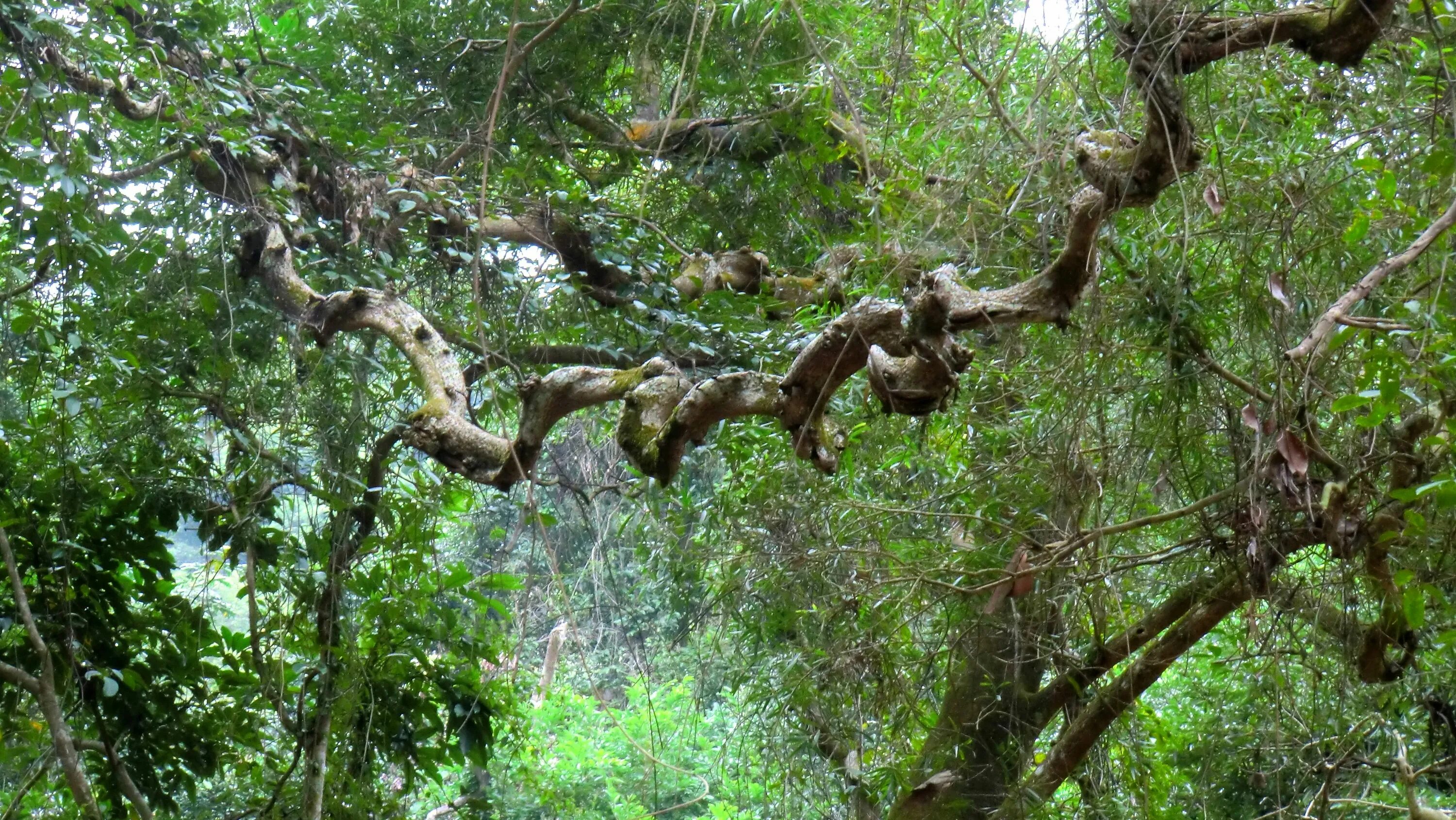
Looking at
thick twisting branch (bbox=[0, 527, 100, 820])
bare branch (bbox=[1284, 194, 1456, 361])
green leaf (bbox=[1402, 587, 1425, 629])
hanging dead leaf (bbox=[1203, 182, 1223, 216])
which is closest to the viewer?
bare branch (bbox=[1284, 194, 1456, 361])

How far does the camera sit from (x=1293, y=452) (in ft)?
4.11

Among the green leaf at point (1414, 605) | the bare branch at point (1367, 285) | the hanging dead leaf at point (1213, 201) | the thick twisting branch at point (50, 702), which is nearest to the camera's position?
the bare branch at point (1367, 285)

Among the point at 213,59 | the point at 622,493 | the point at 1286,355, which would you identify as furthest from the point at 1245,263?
the point at 213,59

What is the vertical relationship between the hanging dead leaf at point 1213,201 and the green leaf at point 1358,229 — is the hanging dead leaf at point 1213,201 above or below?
above

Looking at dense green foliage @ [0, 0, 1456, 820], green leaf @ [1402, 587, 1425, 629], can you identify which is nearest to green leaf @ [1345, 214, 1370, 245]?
dense green foliage @ [0, 0, 1456, 820]

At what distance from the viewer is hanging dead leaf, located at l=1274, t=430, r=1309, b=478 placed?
124cm

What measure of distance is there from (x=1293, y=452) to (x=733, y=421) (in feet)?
4.67

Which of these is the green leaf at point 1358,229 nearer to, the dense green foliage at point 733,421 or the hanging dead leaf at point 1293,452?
the dense green foliage at point 733,421

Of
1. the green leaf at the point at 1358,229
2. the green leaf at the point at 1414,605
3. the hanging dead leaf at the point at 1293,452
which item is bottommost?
the green leaf at the point at 1414,605

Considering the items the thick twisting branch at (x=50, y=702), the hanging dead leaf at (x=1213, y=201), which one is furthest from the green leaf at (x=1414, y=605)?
the thick twisting branch at (x=50, y=702)

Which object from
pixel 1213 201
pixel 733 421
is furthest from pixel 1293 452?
pixel 733 421

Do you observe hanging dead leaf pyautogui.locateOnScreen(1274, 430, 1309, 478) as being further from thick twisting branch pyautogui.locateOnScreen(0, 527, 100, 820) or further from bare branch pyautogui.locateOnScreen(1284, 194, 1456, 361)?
thick twisting branch pyautogui.locateOnScreen(0, 527, 100, 820)

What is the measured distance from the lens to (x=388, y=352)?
2635 millimetres

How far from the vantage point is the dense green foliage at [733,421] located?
163 centimetres
